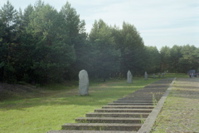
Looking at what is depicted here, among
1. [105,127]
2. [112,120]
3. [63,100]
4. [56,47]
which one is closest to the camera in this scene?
[105,127]

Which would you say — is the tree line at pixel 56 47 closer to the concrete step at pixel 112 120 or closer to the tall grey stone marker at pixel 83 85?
the tall grey stone marker at pixel 83 85

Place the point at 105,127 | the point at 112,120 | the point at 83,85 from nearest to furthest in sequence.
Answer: the point at 105,127
the point at 112,120
the point at 83,85

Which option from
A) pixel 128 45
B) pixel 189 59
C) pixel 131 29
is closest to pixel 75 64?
pixel 128 45

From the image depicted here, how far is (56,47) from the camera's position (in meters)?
24.0

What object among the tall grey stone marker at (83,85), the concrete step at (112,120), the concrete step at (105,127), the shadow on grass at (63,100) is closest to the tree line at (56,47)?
the shadow on grass at (63,100)

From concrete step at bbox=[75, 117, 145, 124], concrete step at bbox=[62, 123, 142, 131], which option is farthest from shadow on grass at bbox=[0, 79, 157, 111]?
concrete step at bbox=[62, 123, 142, 131]

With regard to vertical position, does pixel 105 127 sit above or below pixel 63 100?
above

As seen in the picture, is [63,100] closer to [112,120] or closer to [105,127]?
[112,120]

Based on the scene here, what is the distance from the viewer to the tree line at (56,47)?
76.2ft

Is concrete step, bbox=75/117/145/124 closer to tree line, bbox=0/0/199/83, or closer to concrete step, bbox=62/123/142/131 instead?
concrete step, bbox=62/123/142/131

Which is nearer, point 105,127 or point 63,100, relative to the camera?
point 105,127

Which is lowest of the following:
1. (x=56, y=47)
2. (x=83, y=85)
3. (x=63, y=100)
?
(x=63, y=100)

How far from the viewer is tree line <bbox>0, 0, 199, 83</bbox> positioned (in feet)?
76.2

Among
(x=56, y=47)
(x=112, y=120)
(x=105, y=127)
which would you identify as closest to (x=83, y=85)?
(x=56, y=47)
